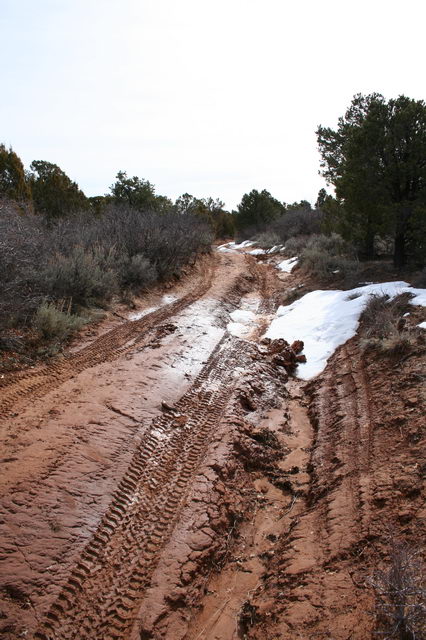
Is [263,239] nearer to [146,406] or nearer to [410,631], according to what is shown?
[146,406]

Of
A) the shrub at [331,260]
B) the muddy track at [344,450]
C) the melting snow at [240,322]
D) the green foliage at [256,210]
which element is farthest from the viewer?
the green foliage at [256,210]

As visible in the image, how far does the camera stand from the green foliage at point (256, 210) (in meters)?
33.5

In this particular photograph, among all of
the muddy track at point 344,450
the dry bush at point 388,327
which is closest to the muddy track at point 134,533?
the muddy track at point 344,450

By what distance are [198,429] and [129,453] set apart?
0.97 metres

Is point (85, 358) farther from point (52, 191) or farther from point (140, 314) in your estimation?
point (52, 191)

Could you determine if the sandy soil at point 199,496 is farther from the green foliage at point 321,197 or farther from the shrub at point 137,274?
the green foliage at point 321,197

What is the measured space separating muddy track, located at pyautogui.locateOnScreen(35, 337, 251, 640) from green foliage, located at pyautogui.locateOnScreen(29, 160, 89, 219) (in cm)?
1671

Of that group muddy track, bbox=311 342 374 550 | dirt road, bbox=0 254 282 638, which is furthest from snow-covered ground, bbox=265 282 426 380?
dirt road, bbox=0 254 282 638

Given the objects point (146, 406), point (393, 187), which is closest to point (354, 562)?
point (146, 406)

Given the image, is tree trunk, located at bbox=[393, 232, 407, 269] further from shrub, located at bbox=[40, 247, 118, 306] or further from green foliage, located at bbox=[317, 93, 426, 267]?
shrub, located at bbox=[40, 247, 118, 306]

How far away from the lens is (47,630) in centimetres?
232

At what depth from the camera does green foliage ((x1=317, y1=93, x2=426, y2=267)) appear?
9.23m

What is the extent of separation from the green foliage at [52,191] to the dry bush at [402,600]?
757 inches

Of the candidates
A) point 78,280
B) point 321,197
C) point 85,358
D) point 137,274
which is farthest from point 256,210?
point 85,358
